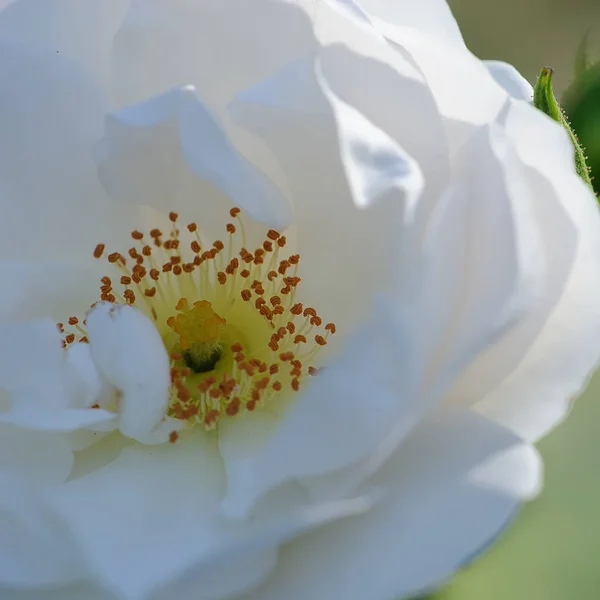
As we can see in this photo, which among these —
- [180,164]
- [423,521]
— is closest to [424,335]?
[423,521]

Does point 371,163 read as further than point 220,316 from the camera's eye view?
No

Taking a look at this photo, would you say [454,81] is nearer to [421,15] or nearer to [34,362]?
[421,15]

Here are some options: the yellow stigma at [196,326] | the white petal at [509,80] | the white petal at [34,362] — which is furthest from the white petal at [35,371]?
the white petal at [509,80]

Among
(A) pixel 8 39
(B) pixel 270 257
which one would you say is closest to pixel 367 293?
(B) pixel 270 257

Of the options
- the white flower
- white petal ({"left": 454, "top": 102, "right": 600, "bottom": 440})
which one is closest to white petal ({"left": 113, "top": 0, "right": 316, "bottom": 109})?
the white flower

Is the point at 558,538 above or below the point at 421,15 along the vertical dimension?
below

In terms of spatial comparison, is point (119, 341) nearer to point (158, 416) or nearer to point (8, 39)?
point (158, 416)
